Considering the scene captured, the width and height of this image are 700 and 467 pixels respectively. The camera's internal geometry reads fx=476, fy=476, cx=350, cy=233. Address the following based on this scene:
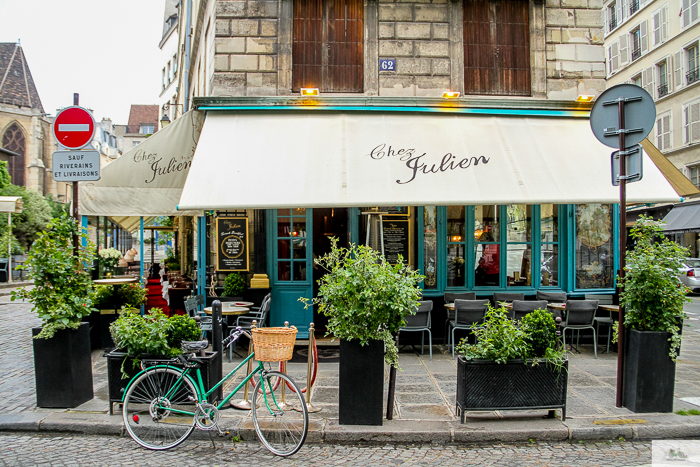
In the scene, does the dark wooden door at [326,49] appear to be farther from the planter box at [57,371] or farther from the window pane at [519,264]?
the planter box at [57,371]

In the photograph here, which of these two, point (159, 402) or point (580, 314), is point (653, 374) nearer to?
point (580, 314)

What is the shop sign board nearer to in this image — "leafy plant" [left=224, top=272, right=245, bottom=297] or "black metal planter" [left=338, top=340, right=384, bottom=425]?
"leafy plant" [left=224, top=272, right=245, bottom=297]

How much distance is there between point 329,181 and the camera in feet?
22.2

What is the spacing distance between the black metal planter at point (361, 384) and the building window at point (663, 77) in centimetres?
2949

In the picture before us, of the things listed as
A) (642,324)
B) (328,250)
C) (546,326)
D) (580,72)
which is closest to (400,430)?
(546,326)

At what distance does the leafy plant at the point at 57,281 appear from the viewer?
5008 mm

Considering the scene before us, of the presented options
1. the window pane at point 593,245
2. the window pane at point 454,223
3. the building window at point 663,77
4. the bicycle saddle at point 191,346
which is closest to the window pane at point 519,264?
the window pane at point 593,245

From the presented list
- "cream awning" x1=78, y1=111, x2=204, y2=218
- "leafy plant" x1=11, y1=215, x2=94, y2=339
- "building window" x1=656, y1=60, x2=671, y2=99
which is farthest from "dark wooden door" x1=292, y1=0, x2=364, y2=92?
"building window" x1=656, y1=60, x2=671, y2=99

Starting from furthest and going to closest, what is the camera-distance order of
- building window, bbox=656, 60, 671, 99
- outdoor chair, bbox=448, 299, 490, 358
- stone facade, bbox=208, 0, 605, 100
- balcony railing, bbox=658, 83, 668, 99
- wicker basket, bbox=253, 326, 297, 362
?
Answer: balcony railing, bbox=658, 83, 668, 99 → building window, bbox=656, 60, 671, 99 → stone facade, bbox=208, 0, 605, 100 → outdoor chair, bbox=448, 299, 490, 358 → wicker basket, bbox=253, 326, 297, 362

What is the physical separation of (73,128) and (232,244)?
129 inches

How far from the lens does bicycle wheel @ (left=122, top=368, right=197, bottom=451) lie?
4.33 meters

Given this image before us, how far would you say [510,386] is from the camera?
4.66 metres

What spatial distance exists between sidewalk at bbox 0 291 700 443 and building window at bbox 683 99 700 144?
76.7ft

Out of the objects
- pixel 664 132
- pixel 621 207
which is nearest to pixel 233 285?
pixel 621 207
